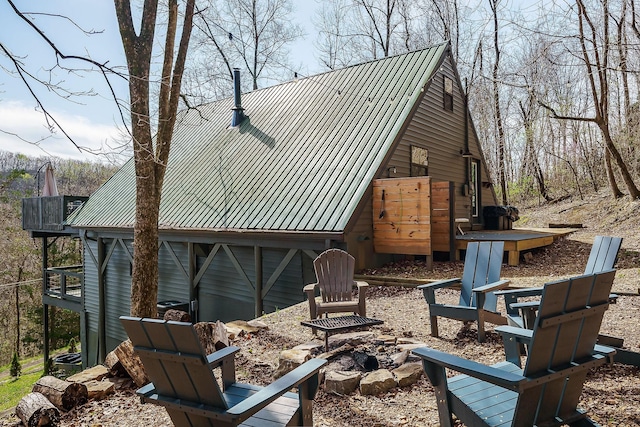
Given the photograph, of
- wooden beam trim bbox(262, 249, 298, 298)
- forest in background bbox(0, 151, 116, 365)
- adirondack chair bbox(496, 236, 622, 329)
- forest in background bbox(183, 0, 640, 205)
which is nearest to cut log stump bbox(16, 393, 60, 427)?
adirondack chair bbox(496, 236, 622, 329)

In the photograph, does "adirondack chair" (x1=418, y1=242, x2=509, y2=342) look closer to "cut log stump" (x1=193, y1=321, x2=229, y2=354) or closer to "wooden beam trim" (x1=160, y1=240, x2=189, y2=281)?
"cut log stump" (x1=193, y1=321, x2=229, y2=354)

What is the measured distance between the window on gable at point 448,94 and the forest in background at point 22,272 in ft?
59.1

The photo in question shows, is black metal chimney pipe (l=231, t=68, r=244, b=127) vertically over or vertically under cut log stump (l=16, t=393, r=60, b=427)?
over

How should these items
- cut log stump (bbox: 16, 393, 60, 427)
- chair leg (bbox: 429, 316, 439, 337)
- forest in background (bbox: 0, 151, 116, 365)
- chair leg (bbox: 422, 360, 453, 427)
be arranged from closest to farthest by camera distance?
chair leg (bbox: 422, 360, 453, 427) → cut log stump (bbox: 16, 393, 60, 427) → chair leg (bbox: 429, 316, 439, 337) → forest in background (bbox: 0, 151, 116, 365)

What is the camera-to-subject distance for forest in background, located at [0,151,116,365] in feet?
75.6

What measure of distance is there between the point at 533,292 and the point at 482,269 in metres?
0.98

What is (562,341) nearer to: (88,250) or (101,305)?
(101,305)

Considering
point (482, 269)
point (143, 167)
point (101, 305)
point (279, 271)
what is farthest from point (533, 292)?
point (101, 305)

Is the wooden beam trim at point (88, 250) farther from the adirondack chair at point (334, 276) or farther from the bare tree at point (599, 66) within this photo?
the bare tree at point (599, 66)

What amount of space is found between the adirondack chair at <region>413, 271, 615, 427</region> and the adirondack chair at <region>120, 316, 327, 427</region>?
81 cm

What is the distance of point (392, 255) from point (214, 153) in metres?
6.08

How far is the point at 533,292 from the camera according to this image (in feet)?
13.0

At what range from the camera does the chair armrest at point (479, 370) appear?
1946 millimetres

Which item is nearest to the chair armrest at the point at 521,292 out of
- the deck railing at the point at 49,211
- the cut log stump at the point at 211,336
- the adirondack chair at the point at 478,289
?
the adirondack chair at the point at 478,289
